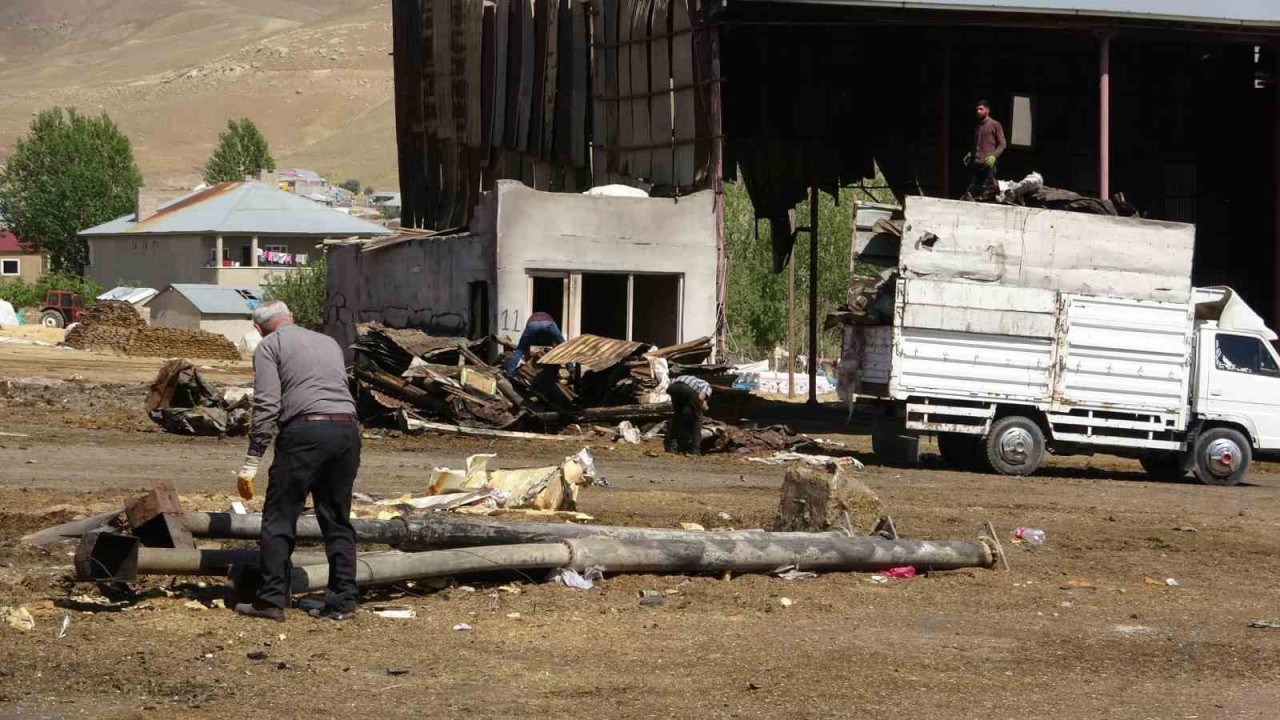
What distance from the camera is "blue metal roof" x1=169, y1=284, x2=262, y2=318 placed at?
220ft

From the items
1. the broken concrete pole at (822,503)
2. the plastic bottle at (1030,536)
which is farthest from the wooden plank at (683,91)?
the broken concrete pole at (822,503)

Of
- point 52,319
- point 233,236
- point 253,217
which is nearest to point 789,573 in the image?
point 52,319

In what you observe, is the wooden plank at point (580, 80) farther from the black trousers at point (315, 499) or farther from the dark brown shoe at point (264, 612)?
the dark brown shoe at point (264, 612)

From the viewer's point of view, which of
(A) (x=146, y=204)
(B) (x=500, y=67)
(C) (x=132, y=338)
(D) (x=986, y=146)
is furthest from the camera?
(A) (x=146, y=204)

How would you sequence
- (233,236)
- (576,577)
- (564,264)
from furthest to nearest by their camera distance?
(233,236)
(564,264)
(576,577)

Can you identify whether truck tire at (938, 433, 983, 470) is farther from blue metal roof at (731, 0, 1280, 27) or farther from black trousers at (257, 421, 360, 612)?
black trousers at (257, 421, 360, 612)

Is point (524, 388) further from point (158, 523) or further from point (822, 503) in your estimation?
point (158, 523)

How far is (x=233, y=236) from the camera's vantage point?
81.9 m

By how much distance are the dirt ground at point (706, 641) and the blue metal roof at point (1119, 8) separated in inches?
524

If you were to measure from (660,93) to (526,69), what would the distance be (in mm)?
7039

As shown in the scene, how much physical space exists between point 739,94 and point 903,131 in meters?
3.71

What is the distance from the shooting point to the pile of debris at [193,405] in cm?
2102

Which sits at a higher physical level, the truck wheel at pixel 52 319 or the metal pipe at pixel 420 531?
the metal pipe at pixel 420 531

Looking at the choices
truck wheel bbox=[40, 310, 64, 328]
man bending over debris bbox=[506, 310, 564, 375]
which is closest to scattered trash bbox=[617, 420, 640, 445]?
man bending over debris bbox=[506, 310, 564, 375]
